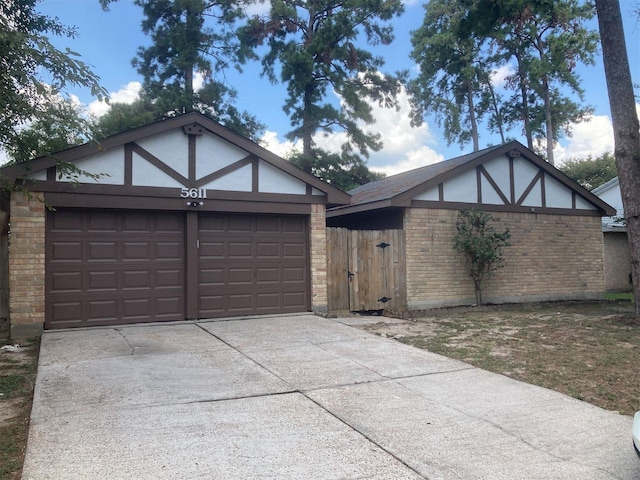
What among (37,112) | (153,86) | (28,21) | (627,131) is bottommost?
(37,112)

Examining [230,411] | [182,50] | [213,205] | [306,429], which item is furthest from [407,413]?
[182,50]

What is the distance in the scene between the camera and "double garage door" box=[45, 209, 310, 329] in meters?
8.80

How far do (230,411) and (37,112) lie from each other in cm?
425

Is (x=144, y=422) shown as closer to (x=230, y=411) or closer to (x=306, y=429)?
(x=230, y=411)

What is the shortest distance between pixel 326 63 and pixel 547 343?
20.5m

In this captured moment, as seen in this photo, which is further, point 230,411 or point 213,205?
point 213,205

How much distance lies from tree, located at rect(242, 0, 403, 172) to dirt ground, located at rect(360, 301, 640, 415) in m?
15.1

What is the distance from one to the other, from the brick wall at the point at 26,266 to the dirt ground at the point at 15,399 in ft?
1.46

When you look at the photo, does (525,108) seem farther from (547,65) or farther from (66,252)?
(66,252)

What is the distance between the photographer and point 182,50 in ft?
74.0

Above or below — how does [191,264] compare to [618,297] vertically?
above

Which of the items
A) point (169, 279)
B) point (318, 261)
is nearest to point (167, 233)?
point (169, 279)

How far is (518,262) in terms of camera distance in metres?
13.3

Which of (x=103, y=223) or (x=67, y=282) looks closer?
(x=67, y=282)
